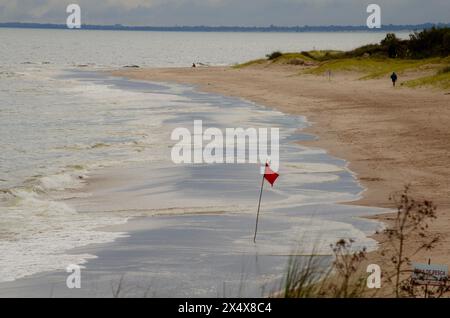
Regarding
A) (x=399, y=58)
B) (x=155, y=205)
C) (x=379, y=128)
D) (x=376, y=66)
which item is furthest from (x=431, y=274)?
(x=399, y=58)

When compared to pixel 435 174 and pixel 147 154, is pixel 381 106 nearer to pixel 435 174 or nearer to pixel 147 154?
pixel 147 154

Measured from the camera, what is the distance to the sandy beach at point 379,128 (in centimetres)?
1694

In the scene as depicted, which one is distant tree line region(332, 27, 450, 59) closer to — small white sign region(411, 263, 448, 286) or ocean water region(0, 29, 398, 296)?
ocean water region(0, 29, 398, 296)

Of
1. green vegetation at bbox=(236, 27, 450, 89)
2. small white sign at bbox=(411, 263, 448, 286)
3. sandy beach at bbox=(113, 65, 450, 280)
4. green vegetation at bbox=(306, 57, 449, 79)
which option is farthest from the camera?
green vegetation at bbox=(236, 27, 450, 89)

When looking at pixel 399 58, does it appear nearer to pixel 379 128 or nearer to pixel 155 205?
pixel 379 128

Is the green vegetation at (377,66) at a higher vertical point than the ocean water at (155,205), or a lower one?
higher

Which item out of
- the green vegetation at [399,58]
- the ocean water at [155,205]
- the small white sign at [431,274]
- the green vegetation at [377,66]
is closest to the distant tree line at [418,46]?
the green vegetation at [399,58]

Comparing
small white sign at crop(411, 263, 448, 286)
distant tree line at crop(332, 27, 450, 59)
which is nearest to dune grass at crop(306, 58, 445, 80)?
distant tree line at crop(332, 27, 450, 59)

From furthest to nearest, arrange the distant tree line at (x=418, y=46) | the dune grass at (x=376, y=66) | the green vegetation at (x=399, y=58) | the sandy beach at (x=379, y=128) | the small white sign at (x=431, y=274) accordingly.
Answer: the distant tree line at (x=418, y=46), the green vegetation at (x=399, y=58), the dune grass at (x=376, y=66), the sandy beach at (x=379, y=128), the small white sign at (x=431, y=274)

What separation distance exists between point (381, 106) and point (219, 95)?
55.1 feet

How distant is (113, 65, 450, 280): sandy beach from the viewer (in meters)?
16.9

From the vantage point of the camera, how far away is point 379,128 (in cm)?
2864

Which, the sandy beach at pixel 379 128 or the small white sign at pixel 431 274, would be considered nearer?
the small white sign at pixel 431 274

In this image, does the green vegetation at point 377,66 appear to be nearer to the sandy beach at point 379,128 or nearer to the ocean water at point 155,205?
the sandy beach at point 379,128
